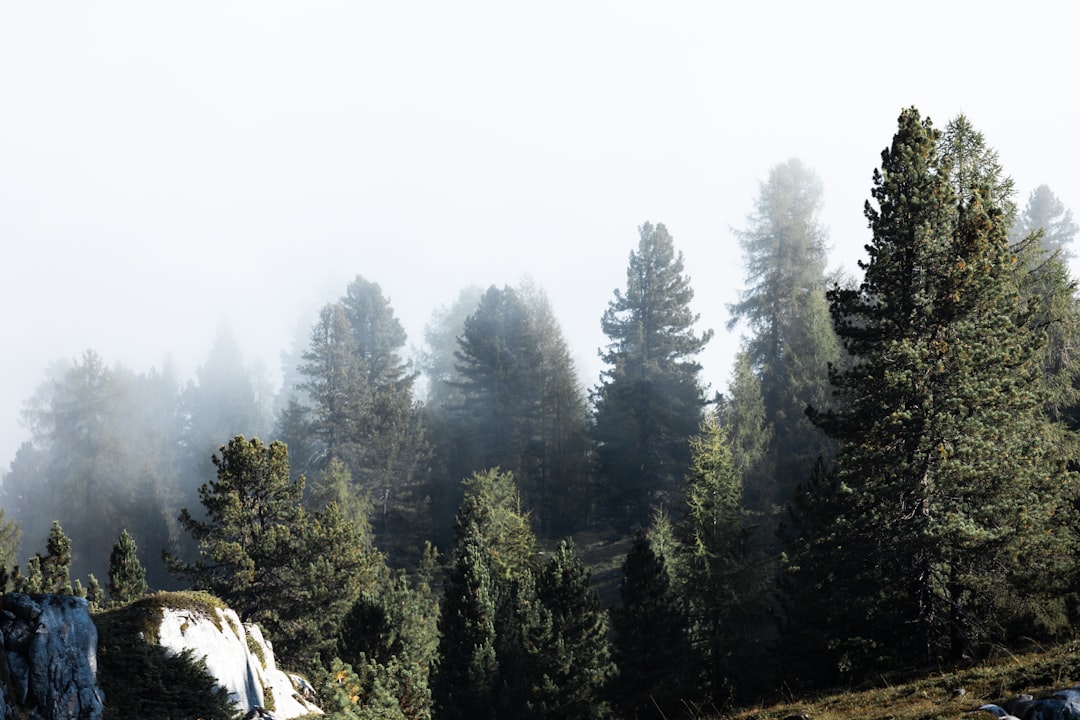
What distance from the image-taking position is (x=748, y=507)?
50.8m

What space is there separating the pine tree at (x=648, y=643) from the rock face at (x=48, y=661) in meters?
18.3

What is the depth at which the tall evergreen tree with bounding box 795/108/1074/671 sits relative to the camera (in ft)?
63.1

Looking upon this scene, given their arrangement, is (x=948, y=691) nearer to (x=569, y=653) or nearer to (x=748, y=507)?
(x=569, y=653)

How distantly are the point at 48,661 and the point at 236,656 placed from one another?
6.67 m

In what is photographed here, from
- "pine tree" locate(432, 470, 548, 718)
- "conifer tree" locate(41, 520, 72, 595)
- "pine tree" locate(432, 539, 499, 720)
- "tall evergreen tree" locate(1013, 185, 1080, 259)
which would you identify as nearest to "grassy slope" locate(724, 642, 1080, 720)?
"pine tree" locate(432, 470, 548, 718)

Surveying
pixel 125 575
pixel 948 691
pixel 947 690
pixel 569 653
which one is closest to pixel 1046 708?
pixel 948 691

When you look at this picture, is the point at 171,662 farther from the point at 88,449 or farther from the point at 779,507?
the point at 88,449

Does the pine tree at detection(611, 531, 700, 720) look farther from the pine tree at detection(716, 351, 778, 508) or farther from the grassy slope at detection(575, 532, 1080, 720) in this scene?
the pine tree at detection(716, 351, 778, 508)

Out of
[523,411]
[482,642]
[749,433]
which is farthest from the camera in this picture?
[523,411]

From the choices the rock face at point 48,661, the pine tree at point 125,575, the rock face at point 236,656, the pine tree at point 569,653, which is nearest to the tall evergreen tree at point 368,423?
the pine tree at point 125,575

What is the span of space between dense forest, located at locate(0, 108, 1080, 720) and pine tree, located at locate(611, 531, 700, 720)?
10cm

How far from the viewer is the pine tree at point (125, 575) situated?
111 ft

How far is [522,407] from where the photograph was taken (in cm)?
7156

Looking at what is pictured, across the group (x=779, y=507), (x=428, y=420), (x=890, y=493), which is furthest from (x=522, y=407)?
(x=890, y=493)
